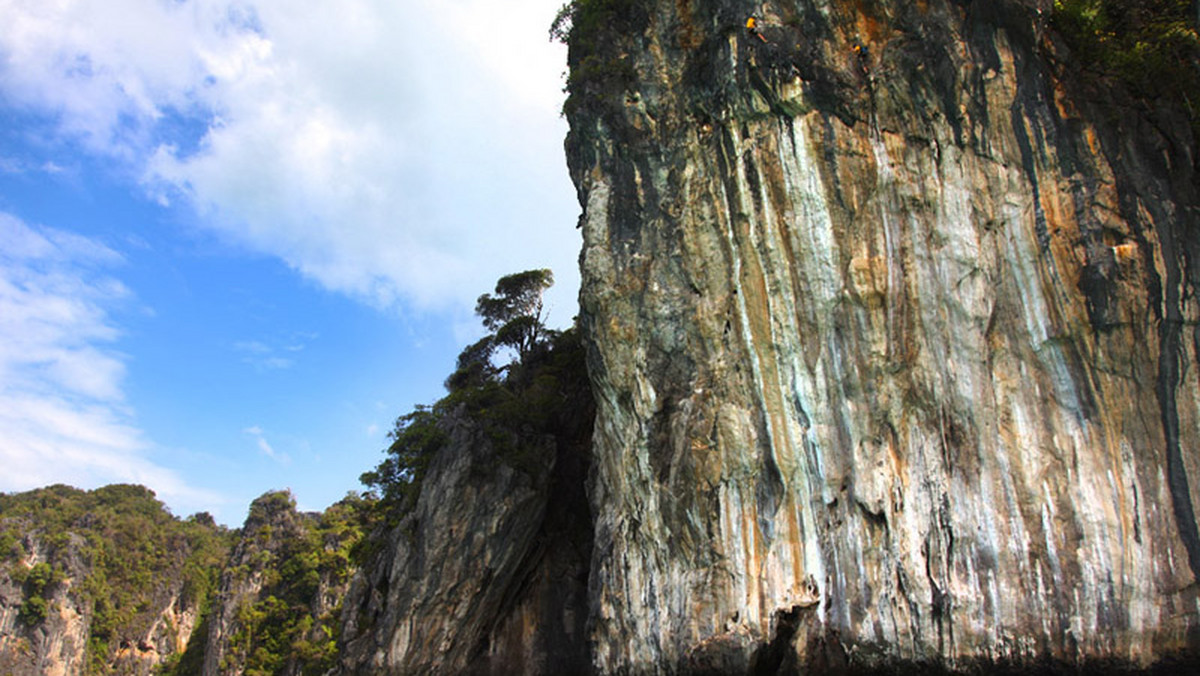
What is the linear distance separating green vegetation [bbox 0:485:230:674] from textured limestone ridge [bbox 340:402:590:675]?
3495cm

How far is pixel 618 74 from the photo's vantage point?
60.4 ft

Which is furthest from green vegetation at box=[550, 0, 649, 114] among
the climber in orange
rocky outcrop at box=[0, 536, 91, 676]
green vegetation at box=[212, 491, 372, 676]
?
rocky outcrop at box=[0, 536, 91, 676]

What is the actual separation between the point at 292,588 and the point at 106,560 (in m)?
19.9

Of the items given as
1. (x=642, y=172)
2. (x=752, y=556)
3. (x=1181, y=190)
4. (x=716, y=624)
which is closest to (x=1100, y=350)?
(x=1181, y=190)

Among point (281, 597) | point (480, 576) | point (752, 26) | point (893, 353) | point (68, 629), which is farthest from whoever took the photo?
point (68, 629)

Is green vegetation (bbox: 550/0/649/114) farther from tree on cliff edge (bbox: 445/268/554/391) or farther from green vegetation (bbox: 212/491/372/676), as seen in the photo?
green vegetation (bbox: 212/491/372/676)

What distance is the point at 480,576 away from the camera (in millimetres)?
20203

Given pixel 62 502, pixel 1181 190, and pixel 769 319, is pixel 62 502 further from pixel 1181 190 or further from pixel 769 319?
Result: pixel 1181 190

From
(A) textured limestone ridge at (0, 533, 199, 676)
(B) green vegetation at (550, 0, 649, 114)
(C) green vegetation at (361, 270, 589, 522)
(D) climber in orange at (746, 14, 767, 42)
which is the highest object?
(B) green vegetation at (550, 0, 649, 114)

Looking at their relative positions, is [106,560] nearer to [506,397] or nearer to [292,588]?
[292,588]

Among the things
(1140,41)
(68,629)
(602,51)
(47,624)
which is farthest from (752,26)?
(68,629)

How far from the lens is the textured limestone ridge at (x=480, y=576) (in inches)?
795

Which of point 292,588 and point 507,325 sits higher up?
point 507,325

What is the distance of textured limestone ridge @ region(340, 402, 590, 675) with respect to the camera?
66.2 ft
